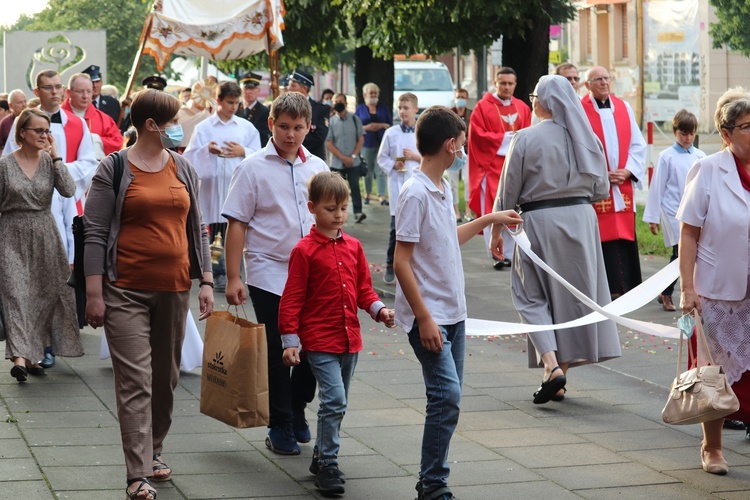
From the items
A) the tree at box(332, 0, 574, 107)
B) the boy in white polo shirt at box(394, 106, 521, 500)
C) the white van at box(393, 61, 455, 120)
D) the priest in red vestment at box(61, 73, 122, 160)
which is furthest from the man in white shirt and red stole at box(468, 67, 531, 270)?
the white van at box(393, 61, 455, 120)

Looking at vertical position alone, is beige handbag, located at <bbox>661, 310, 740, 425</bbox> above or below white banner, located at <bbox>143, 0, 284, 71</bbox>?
below

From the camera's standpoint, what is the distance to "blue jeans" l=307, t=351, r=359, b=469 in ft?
19.0

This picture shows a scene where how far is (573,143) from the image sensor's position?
25.9 feet

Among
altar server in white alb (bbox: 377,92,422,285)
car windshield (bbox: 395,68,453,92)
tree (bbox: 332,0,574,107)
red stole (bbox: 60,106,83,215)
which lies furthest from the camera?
car windshield (bbox: 395,68,453,92)

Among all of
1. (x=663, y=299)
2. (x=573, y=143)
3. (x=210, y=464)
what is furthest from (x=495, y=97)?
(x=210, y=464)

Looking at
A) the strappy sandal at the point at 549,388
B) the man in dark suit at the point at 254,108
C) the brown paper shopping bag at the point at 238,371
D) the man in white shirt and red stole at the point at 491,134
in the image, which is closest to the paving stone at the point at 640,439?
the strappy sandal at the point at 549,388

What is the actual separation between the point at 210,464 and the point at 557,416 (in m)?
2.21

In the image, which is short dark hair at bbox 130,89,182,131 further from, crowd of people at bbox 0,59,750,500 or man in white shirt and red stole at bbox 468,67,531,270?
man in white shirt and red stole at bbox 468,67,531,270

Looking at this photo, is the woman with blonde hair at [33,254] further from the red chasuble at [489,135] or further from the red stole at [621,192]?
the red chasuble at [489,135]

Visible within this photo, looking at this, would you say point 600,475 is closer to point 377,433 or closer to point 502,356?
point 377,433

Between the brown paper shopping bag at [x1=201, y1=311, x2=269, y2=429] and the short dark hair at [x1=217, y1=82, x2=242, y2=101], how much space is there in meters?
6.15

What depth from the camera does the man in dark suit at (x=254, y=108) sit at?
1403 cm

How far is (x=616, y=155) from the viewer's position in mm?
10398

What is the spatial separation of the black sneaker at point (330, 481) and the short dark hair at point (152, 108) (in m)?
1.71
